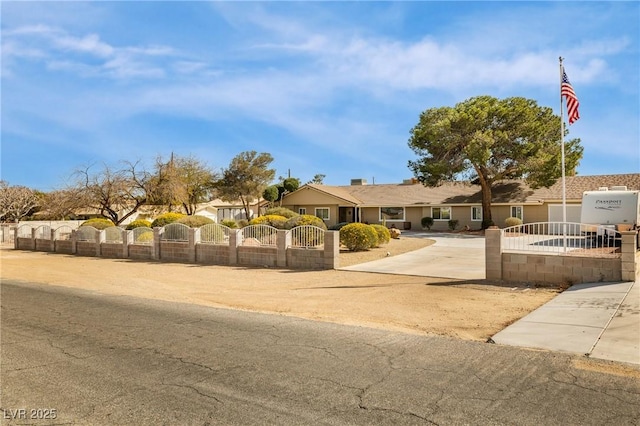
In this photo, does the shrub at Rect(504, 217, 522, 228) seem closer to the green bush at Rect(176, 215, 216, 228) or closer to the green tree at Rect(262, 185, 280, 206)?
the green bush at Rect(176, 215, 216, 228)

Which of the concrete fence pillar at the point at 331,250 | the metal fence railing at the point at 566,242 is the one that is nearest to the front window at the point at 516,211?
the metal fence railing at the point at 566,242

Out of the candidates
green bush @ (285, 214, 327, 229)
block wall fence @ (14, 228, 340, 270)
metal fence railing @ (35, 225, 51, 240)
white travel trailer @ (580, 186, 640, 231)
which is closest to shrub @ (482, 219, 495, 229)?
white travel trailer @ (580, 186, 640, 231)

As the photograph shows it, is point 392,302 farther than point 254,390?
Yes

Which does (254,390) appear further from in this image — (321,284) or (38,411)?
(321,284)

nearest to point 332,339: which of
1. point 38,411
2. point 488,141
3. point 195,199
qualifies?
point 38,411

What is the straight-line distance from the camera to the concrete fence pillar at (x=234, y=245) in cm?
1881

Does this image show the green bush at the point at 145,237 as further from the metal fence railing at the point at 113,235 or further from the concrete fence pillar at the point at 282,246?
the concrete fence pillar at the point at 282,246

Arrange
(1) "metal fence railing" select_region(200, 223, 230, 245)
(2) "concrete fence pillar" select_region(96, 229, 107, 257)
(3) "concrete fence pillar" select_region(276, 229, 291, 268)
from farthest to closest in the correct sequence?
(2) "concrete fence pillar" select_region(96, 229, 107, 257), (1) "metal fence railing" select_region(200, 223, 230, 245), (3) "concrete fence pillar" select_region(276, 229, 291, 268)

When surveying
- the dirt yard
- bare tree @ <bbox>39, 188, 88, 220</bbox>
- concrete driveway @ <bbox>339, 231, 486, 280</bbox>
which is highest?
bare tree @ <bbox>39, 188, 88, 220</bbox>

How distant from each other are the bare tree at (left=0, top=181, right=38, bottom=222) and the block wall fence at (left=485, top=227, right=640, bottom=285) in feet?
172

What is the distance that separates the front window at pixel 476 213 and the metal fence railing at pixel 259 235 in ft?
84.4

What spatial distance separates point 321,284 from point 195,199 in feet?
117

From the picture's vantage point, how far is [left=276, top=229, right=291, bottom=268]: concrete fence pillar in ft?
57.2

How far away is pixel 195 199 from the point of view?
46.7 meters
